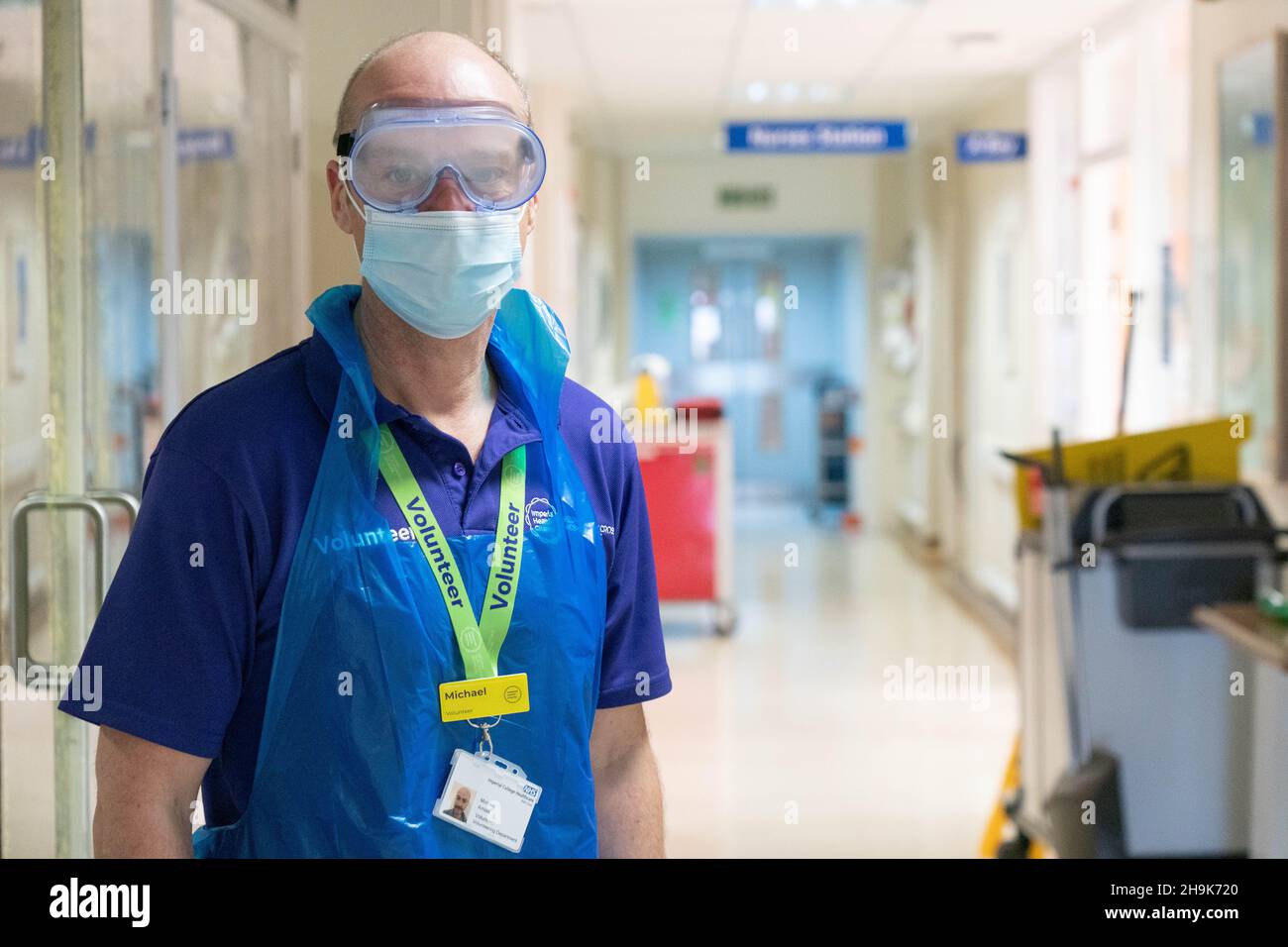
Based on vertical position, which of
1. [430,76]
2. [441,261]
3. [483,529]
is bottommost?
[483,529]

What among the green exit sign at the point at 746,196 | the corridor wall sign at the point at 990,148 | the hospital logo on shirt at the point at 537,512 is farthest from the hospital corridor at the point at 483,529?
the green exit sign at the point at 746,196

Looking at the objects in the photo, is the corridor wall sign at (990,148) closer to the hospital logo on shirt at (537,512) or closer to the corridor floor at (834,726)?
the corridor floor at (834,726)

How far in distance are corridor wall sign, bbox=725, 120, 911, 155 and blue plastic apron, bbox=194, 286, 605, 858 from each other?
490cm

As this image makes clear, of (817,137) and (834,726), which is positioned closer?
(834,726)

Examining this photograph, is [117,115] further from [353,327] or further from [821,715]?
[821,715]

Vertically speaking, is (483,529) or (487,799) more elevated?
(483,529)

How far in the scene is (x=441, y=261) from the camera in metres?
1.04

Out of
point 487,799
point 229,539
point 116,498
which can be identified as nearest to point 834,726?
point 116,498

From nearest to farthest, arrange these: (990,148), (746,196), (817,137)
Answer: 1. (817,137)
2. (990,148)
3. (746,196)

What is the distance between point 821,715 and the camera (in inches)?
196

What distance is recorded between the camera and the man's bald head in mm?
1028

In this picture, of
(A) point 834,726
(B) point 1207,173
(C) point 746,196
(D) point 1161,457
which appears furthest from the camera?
(C) point 746,196

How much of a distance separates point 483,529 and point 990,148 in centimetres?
576

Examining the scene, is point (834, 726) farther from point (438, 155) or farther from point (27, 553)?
point (438, 155)
